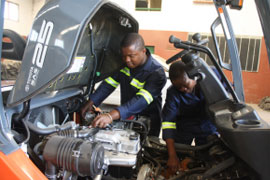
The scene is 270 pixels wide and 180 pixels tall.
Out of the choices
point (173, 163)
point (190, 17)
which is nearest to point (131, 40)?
point (173, 163)

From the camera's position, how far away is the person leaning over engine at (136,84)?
206 centimetres

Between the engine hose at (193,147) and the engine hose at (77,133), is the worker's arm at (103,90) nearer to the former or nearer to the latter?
the engine hose at (77,133)

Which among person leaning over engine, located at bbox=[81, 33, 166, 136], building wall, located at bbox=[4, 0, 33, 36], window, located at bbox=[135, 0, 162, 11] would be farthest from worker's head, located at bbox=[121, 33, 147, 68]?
building wall, located at bbox=[4, 0, 33, 36]

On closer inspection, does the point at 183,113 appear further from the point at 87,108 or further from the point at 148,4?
the point at 148,4

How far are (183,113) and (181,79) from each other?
43 cm

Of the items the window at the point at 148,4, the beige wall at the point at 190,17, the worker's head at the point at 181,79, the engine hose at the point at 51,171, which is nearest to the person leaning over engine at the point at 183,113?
the worker's head at the point at 181,79

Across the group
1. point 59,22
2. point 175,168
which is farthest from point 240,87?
point 59,22

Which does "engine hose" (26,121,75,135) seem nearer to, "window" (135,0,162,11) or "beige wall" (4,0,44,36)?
"window" (135,0,162,11)

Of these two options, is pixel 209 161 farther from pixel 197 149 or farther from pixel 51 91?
pixel 51 91

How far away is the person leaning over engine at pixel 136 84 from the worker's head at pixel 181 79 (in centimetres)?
27

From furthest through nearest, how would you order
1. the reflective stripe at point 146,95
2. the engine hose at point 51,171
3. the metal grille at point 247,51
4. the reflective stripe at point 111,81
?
the metal grille at point 247,51 < the reflective stripe at point 111,81 < the reflective stripe at point 146,95 < the engine hose at point 51,171

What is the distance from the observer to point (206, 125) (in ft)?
7.04

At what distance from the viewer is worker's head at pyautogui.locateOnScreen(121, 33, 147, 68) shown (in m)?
Answer: 2.15

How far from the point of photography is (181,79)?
192 centimetres
